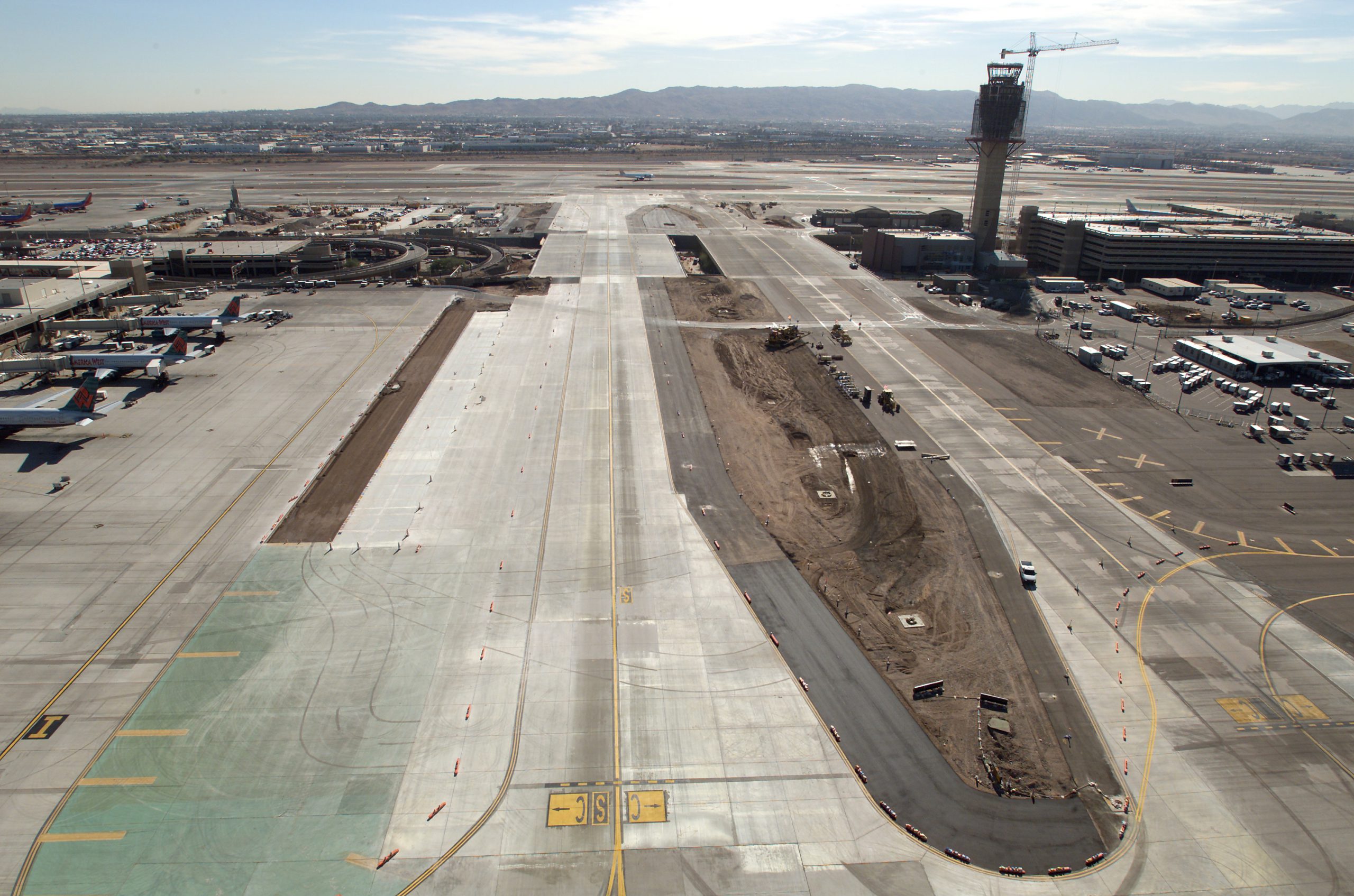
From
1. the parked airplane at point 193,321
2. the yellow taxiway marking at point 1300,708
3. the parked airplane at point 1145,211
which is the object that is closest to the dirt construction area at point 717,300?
the parked airplane at point 193,321

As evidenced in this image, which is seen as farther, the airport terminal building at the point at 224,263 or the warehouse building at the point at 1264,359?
the airport terminal building at the point at 224,263

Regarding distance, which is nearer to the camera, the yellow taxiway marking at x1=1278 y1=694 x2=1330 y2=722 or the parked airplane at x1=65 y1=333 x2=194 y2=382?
the yellow taxiway marking at x1=1278 y1=694 x2=1330 y2=722

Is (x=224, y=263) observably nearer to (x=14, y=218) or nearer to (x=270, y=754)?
(x=14, y=218)

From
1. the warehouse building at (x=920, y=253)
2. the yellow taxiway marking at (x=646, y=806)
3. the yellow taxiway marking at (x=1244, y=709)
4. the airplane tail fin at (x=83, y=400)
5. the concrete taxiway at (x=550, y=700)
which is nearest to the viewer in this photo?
the concrete taxiway at (x=550, y=700)

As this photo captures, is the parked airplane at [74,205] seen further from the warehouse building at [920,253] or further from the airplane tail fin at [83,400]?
Answer: the warehouse building at [920,253]

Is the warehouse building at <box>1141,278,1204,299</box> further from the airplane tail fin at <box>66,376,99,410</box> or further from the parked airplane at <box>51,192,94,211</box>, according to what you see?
the parked airplane at <box>51,192,94,211</box>

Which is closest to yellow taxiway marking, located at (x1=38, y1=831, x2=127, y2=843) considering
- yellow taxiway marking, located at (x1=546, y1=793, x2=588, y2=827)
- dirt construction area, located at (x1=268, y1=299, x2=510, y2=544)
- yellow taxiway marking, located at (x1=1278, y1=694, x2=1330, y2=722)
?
yellow taxiway marking, located at (x1=546, y1=793, x2=588, y2=827)
